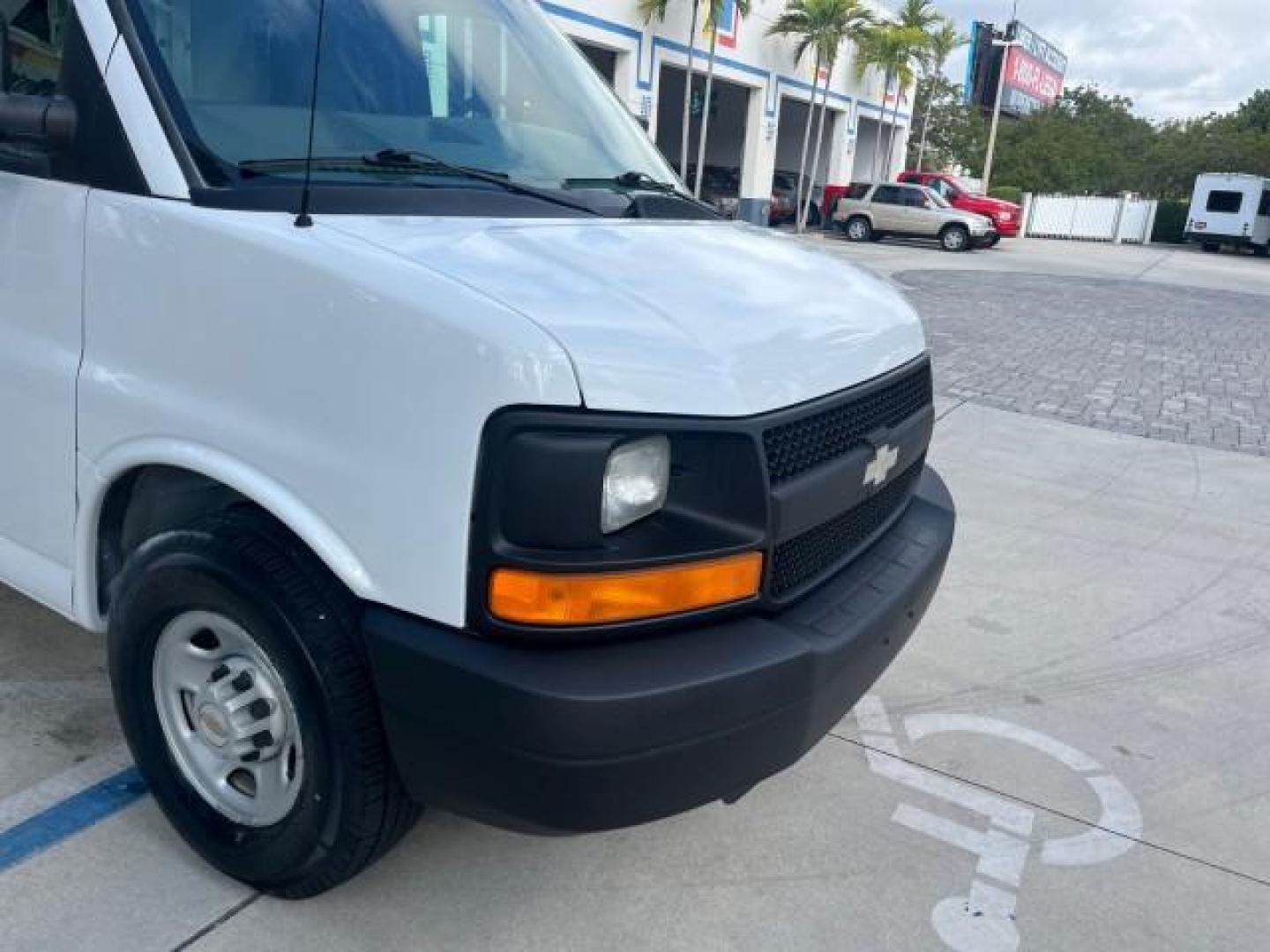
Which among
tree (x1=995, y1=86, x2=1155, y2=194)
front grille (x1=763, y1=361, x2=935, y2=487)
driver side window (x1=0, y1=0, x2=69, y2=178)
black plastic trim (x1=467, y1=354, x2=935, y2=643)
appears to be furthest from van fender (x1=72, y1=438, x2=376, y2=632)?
tree (x1=995, y1=86, x2=1155, y2=194)

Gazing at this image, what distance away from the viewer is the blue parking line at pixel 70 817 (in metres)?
2.46

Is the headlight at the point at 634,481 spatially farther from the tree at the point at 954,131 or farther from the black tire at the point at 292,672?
the tree at the point at 954,131

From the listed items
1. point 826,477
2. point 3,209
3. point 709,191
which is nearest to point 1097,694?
point 826,477

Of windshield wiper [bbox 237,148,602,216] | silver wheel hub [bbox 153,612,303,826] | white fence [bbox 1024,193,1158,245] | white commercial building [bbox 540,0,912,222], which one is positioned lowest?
silver wheel hub [bbox 153,612,303,826]

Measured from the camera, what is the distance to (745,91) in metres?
32.9

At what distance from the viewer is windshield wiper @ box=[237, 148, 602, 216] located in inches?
90.1

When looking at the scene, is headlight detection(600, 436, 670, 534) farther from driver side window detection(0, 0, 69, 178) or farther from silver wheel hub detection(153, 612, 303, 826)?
driver side window detection(0, 0, 69, 178)

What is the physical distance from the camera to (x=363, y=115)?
253 cm

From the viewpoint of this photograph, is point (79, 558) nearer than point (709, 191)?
Yes

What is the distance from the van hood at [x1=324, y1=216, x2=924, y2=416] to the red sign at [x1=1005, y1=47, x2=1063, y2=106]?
59.1 m

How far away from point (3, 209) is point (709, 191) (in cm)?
2685

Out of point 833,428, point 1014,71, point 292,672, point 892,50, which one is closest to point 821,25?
point 892,50

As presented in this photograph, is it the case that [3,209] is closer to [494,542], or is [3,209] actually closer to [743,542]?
[494,542]

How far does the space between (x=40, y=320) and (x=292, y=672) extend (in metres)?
1.13
